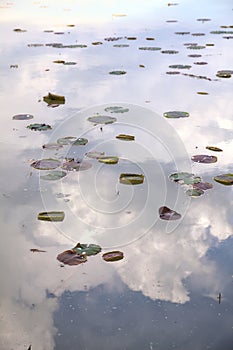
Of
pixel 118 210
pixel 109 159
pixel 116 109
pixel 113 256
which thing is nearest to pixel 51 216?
pixel 118 210

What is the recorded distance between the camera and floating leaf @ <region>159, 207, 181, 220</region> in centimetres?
233

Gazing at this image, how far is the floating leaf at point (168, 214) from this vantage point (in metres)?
2.33

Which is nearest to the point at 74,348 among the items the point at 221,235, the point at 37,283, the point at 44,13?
the point at 37,283

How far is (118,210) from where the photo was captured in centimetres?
240

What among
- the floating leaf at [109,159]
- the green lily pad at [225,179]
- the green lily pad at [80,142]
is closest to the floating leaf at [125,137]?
the green lily pad at [80,142]

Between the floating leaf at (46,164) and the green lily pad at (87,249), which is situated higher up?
the green lily pad at (87,249)

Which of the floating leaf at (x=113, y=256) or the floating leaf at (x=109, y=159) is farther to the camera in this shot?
the floating leaf at (x=109, y=159)

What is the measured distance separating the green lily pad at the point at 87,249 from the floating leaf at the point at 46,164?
2.62 feet

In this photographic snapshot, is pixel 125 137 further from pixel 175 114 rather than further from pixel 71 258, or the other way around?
pixel 71 258

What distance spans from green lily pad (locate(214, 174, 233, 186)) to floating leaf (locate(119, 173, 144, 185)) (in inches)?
14.0

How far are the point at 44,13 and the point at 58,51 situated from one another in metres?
3.73

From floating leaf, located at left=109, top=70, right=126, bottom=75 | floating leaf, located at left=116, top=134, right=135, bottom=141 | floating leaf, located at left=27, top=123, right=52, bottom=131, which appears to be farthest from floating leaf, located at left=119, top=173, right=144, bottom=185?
floating leaf, located at left=109, top=70, right=126, bottom=75

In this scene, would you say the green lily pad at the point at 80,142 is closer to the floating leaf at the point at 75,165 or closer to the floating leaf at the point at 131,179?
the floating leaf at the point at 75,165

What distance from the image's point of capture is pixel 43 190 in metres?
2.59
